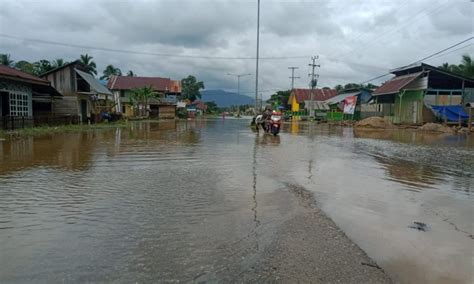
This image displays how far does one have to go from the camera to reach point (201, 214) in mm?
6051

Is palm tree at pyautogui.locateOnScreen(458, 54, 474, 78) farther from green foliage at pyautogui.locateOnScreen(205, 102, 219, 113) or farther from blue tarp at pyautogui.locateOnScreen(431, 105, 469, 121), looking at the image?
green foliage at pyautogui.locateOnScreen(205, 102, 219, 113)

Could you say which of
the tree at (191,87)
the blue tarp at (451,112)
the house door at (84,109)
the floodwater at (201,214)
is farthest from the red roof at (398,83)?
the tree at (191,87)

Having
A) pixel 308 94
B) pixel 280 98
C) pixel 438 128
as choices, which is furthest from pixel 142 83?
pixel 438 128

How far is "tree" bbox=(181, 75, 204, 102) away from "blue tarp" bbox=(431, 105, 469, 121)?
76.1m

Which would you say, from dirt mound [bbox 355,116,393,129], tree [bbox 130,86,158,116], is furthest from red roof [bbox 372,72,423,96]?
tree [bbox 130,86,158,116]

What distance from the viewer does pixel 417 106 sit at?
3634 centimetres

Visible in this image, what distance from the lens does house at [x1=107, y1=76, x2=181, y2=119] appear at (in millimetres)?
62781

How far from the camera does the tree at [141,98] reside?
56.4 m

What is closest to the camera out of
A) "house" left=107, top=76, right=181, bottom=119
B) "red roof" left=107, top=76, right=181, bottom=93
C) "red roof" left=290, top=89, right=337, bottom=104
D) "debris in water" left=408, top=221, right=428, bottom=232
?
"debris in water" left=408, top=221, right=428, bottom=232

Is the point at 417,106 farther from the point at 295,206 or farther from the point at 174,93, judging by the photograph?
the point at 174,93

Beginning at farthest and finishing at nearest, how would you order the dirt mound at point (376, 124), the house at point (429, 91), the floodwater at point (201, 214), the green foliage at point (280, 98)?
the green foliage at point (280, 98)
the dirt mound at point (376, 124)
the house at point (429, 91)
the floodwater at point (201, 214)

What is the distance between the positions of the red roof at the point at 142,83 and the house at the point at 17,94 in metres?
35.6

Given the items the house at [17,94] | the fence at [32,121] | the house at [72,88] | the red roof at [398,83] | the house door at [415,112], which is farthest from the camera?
the red roof at [398,83]

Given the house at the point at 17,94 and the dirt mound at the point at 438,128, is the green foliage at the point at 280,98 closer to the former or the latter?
the dirt mound at the point at 438,128
